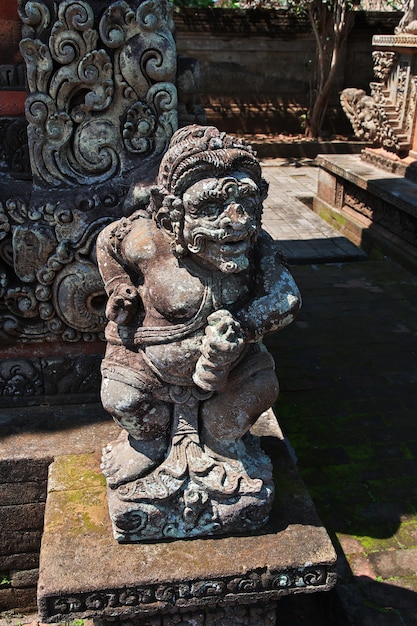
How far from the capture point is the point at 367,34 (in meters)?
15.5

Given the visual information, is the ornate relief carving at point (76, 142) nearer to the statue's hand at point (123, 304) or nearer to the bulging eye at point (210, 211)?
the statue's hand at point (123, 304)

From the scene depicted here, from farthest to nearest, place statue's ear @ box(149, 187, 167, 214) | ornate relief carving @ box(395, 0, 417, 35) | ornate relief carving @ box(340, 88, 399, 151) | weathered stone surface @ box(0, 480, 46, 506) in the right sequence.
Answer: ornate relief carving @ box(340, 88, 399, 151) < ornate relief carving @ box(395, 0, 417, 35) < weathered stone surface @ box(0, 480, 46, 506) < statue's ear @ box(149, 187, 167, 214)

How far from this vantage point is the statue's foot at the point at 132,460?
260cm

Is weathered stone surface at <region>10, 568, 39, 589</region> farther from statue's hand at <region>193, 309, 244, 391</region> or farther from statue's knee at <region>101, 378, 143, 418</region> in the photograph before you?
statue's hand at <region>193, 309, 244, 391</region>

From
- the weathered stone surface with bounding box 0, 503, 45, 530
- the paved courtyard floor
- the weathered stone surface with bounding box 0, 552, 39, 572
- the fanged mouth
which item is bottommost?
the weathered stone surface with bounding box 0, 552, 39, 572

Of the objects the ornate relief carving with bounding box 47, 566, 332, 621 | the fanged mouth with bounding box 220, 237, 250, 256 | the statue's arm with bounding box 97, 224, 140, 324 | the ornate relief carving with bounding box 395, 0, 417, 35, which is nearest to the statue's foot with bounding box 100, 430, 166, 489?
the ornate relief carving with bounding box 47, 566, 332, 621

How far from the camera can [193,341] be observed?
2408mm

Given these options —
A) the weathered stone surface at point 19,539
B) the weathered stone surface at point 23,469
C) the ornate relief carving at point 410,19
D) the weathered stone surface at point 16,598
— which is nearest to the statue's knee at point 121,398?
the weathered stone surface at point 23,469

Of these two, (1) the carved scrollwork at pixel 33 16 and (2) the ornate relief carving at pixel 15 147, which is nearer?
(1) the carved scrollwork at pixel 33 16

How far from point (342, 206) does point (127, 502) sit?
7.53 meters

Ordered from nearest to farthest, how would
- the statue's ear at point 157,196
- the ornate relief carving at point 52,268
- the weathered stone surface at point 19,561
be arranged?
the statue's ear at point 157,196 < the ornate relief carving at point 52,268 < the weathered stone surface at point 19,561

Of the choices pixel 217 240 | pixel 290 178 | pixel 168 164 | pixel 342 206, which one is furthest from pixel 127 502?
pixel 290 178

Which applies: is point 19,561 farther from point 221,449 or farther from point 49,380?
point 221,449

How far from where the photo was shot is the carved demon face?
2.21 m
